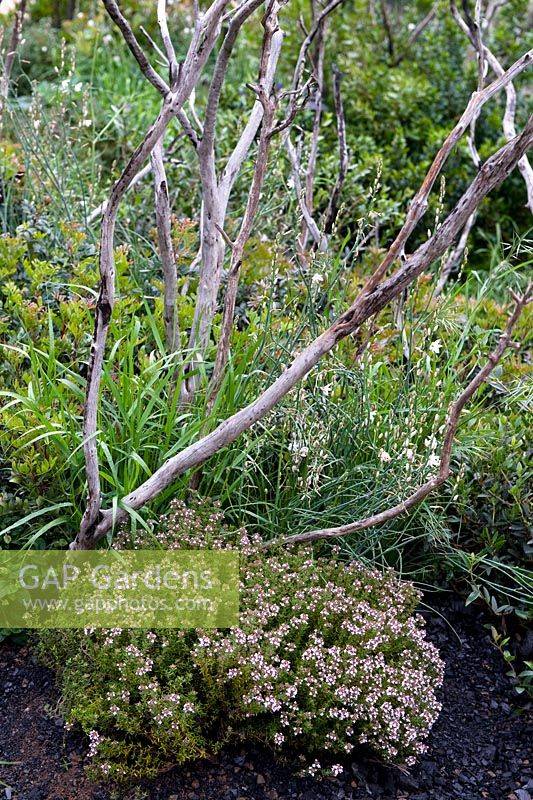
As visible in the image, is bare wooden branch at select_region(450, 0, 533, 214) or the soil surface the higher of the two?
bare wooden branch at select_region(450, 0, 533, 214)

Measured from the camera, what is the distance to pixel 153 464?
3135 mm

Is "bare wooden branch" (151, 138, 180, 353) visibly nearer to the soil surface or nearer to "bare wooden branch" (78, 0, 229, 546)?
"bare wooden branch" (78, 0, 229, 546)

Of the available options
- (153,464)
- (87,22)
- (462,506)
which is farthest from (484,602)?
(87,22)

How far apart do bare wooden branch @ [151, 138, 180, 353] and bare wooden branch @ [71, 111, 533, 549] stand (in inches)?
28.6

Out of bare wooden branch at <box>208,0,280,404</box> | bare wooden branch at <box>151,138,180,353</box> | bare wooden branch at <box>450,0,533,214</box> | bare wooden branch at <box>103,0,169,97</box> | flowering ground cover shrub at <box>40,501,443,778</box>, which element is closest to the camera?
bare wooden branch at <box>103,0,169,97</box>

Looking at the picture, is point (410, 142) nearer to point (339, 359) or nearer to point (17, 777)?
point (339, 359)

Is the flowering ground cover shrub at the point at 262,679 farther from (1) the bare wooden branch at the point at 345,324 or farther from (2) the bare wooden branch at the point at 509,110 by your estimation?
(2) the bare wooden branch at the point at 509,110

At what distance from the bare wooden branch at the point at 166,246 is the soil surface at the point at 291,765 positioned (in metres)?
1.24

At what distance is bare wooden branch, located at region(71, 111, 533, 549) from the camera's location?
2297 millimetres

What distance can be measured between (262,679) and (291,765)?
310 millimetres

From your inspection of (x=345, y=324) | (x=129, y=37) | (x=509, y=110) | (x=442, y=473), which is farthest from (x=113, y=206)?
(x=509, y=110)

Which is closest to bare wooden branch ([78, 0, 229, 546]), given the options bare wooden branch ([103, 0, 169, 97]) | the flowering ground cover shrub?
bare wooden branch ([103, 0, 169, 97])

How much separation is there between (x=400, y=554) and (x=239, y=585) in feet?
2.30

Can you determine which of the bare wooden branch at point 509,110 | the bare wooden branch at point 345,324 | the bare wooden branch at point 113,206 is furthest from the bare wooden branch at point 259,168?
the bare wooden branch at point 509,110
